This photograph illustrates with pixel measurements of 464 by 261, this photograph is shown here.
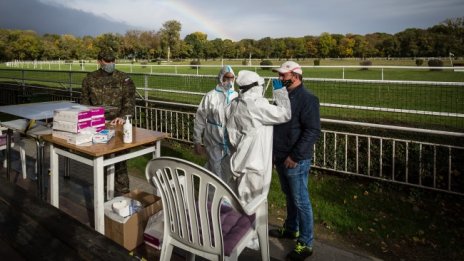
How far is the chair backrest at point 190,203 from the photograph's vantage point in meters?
2.00

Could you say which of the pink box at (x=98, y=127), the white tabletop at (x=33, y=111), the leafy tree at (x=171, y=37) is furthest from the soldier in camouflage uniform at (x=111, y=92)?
the leafy tree at (x=171, y=37)

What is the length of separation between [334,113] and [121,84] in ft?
18.4

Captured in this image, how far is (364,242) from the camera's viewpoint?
354cm

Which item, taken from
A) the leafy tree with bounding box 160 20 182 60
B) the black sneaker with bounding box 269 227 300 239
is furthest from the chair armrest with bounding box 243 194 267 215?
the leafy tree with bounding box 160 20 182 60

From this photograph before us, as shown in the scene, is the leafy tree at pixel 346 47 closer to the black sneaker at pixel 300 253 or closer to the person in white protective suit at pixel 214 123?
the person in white protective suit at pixel 214 123

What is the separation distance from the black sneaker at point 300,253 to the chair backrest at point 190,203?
45.9 inches

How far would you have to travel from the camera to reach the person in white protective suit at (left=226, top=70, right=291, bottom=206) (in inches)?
109

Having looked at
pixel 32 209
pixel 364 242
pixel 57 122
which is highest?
pixel 57 122

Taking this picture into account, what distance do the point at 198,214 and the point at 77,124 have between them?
1605 mm

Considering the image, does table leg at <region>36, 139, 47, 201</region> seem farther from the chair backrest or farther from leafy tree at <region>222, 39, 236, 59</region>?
leafy tree at <region>222, 39, 236, 59</region>

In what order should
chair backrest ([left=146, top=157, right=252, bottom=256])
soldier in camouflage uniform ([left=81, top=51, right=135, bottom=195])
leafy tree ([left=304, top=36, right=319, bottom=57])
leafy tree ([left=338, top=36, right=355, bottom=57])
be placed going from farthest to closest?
leafy tree ([left=304, top=36, right=319, bottom=57]) < leafy tree ([left=338, top=36, right=355, bottom=57]) < soldier in camouflage uniform ([left=81, top=51, right=135, bottom=195]) < chair backrest ([left=146, top=157, right=252, bottom=256])

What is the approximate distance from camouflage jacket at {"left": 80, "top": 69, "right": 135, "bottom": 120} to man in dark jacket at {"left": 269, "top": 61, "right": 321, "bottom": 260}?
96.7 inches

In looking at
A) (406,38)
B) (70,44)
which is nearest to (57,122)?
(406,38)

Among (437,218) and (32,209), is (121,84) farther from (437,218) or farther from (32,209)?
(437,218)
